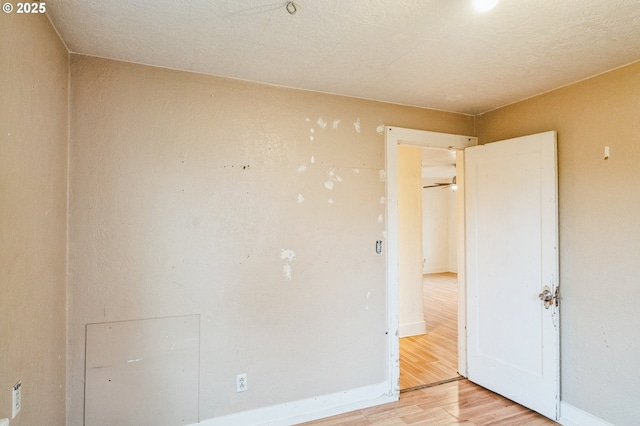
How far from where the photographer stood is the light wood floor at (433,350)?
3.12 meters

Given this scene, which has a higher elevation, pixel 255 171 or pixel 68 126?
pixel 68 126

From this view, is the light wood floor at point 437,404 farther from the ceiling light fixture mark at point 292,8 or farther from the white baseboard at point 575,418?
the ceiling light fixture mark at point 292,8

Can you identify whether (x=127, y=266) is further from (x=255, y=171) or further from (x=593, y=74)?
(x=593, y=74)

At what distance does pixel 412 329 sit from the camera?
14.0 feet

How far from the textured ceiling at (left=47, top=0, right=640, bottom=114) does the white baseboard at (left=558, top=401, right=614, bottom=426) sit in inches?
90.8

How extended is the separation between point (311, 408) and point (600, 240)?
2333mm

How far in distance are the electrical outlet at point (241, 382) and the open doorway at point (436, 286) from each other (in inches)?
56.3

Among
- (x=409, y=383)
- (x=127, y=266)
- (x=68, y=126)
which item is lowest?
(x=409, y=383)

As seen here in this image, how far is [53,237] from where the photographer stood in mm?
1691

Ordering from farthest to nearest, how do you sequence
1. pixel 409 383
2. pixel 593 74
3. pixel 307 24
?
pixel 409 383 < pixel 593 74 < pixel 307 24

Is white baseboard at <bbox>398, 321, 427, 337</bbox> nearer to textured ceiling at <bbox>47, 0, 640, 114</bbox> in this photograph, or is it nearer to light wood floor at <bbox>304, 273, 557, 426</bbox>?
light wood floor at <bbox>304, 273, 557, 426</bbox>

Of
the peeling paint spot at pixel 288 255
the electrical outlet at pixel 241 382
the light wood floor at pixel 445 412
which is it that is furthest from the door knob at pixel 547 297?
the electrical outlet at pixel 241 382

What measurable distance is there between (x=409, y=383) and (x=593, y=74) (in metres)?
2.79

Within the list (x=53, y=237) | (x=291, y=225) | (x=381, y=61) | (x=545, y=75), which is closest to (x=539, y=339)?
(x=545, y=75)
